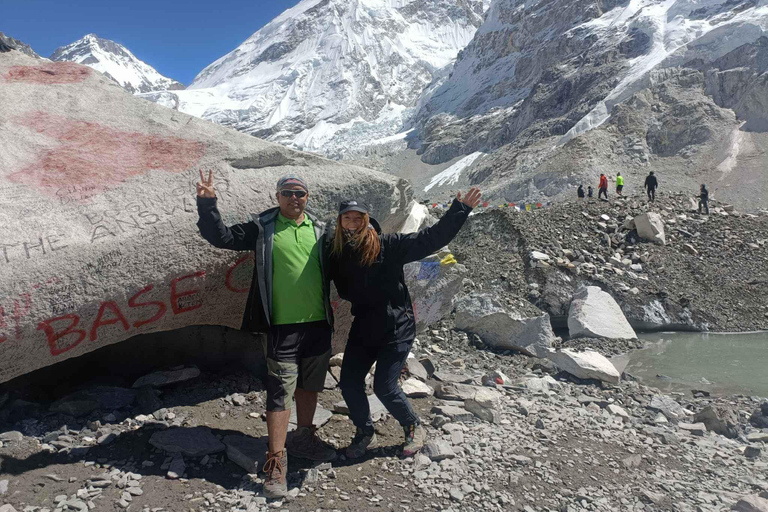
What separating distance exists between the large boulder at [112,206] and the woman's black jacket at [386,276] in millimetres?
1269

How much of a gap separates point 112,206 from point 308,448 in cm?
235

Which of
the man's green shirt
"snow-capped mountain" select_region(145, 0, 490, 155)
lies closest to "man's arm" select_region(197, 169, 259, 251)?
the man's green shirt

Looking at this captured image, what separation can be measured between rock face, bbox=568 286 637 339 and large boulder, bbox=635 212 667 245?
4.14 metres

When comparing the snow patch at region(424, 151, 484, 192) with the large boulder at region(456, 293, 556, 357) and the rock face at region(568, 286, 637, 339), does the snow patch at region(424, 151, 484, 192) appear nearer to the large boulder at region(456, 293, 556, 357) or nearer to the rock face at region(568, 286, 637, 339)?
the rock face at region(568, 286, 637, 339)

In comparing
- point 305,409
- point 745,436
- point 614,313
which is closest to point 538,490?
point 305,409

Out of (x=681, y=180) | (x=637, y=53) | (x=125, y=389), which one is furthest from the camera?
(x=637, y=53)

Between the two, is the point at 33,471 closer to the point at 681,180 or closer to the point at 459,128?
the point at 681,180

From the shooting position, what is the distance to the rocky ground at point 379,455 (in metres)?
3.22

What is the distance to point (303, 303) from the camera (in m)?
3.29

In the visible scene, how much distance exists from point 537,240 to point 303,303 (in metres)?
9.87

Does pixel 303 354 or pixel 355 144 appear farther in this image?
pixel 355 144

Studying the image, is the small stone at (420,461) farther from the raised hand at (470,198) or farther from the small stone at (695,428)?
the small stone at (695,428)

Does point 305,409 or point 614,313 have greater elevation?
point 305,409

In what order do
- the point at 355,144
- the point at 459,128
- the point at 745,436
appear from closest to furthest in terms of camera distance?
the point at 745,436
the point at 459,128
the point at 355,144
